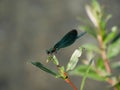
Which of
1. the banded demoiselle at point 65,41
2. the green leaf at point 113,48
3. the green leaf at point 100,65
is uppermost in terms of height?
the banded demoiselle at point 65,41

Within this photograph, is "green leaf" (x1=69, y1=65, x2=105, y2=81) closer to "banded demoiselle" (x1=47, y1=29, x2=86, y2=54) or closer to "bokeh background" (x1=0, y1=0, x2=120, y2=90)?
"banded demoiselle" (x1=47, y1=29, x2=86, y2=54)

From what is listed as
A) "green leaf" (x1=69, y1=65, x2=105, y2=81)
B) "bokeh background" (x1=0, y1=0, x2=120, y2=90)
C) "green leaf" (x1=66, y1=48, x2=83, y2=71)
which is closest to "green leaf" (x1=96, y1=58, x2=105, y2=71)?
"green leaf" (x1=69, y1=65, x2=105, y2=81)

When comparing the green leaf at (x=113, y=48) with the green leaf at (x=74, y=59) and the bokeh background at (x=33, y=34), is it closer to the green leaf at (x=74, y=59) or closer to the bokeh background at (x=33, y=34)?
the green leaf at (x=74, y=59)

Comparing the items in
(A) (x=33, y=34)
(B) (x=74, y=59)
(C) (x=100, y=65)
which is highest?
(B) (x=74, y=59)

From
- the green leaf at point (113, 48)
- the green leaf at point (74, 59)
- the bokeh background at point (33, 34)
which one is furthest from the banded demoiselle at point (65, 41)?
the bokeh background at point (33, 34)

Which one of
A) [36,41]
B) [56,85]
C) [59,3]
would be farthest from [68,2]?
[56,85]

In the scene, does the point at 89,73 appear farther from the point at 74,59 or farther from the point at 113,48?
the point at 74,59

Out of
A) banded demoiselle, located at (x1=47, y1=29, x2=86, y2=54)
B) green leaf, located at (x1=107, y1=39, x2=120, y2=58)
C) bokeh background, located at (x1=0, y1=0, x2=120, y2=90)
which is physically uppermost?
banded demoiselle, located at (x1=47, y1=29, x2=86, y2=54)

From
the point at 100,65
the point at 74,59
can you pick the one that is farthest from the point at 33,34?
the point at 74,59

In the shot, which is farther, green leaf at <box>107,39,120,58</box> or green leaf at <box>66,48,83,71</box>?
green leaf at <box>107,39,120,58</box>
